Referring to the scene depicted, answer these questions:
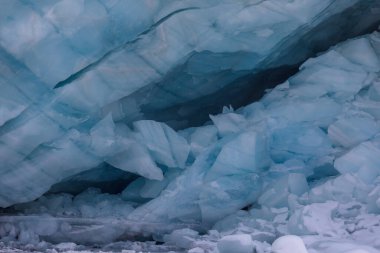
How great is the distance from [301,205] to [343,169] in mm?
365

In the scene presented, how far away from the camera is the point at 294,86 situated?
11.8ft

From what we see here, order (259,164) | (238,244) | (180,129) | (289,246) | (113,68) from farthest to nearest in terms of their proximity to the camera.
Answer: (180,129)
(259,164)
(113,68)
(238,244)
(289,246)

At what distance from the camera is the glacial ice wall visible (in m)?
2.70

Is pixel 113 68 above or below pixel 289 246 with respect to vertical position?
above

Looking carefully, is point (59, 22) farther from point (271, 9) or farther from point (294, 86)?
point (294, 86)

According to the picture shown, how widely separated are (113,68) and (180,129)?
1.06m

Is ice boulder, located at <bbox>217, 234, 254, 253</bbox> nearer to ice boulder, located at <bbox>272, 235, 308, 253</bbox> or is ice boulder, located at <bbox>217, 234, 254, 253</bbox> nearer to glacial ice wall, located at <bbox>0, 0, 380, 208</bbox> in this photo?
ice boulder, located at <bbox>272, 235, 308, 253</bbox>

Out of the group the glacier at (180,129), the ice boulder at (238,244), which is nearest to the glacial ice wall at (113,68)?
the glacier at (180,129)

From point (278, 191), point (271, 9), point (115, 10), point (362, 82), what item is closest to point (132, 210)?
point (278, 191)

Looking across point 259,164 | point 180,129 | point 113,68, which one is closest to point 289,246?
point 259,164

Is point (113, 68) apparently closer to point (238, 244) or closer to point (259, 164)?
point (259, 164)

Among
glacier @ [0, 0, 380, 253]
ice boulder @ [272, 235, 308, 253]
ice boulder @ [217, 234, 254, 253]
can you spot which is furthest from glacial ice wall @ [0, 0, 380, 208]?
ice boulder @ [272, 235, 308, 253]

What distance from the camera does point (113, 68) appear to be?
2939 millimetres

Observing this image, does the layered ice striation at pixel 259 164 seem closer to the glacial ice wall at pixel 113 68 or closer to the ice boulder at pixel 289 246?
the glacial ice wall at pixel 113 68
